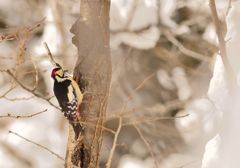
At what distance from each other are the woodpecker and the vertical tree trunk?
43mm

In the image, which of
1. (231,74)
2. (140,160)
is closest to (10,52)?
(140,160)

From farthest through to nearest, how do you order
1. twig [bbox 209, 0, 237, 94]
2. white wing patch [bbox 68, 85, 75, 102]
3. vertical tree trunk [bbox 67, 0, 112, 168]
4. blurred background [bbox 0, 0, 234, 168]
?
blurred background [bbox 0, 0, 234, 168] < white wing patch [bbox 68, 85, 75, 102] < vertical tree trunk [bbox 67, 0, 112, 168] < twig [bbox 209, 0, 237, 94]

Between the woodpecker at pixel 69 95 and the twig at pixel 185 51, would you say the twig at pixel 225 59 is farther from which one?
the twig at pixel 185 51

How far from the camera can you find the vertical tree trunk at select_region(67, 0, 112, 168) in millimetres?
1393

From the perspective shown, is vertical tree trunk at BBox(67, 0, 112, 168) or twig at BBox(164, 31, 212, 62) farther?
twig at BBox(164, 31, 212, 62)

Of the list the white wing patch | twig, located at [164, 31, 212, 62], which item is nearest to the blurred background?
twig, located at [164, 31, 212, 62]

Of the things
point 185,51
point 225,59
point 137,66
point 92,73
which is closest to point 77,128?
point 92,73

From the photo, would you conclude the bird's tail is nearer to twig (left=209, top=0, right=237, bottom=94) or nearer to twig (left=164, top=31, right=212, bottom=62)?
twig (left=209, top=0, right=237, bottom=94)

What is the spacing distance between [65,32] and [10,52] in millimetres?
860

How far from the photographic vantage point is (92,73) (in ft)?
4.75

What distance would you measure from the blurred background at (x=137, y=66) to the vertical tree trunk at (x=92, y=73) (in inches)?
55.0

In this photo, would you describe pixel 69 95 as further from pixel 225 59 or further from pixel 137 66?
pixel 137 66

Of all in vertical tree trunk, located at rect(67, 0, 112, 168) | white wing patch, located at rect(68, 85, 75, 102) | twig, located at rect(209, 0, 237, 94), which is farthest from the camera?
white wing patch, located at rect(68, 85, 75, 102)

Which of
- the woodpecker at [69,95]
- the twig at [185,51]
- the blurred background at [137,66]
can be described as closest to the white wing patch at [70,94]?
the woodpecker at [69,95]
